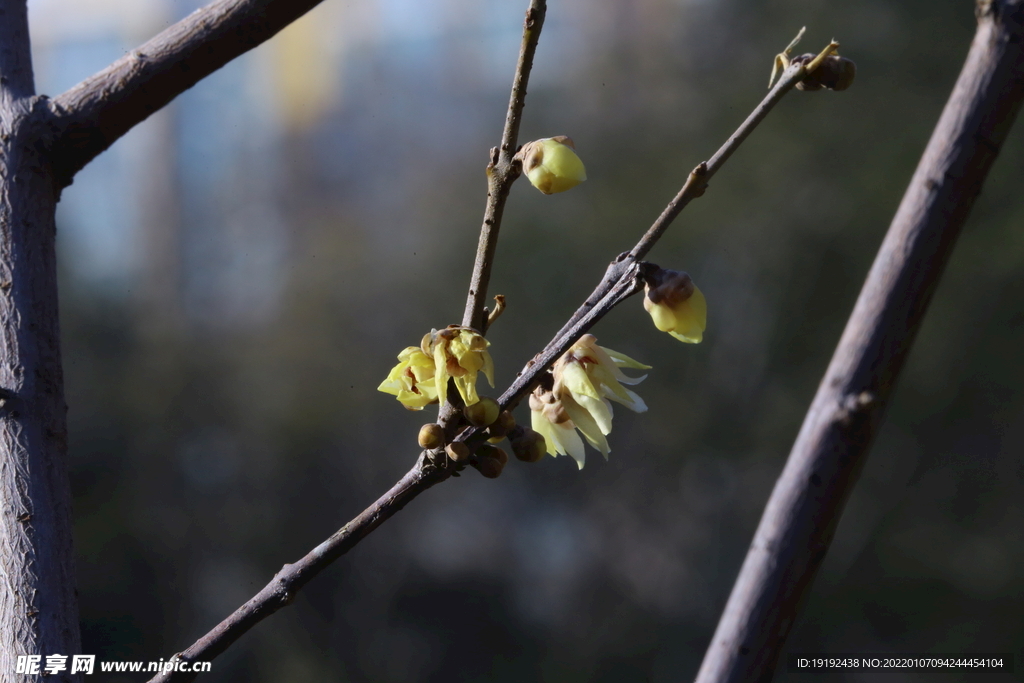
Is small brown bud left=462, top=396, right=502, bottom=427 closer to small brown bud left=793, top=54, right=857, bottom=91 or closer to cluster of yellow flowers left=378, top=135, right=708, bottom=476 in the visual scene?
cluster of yellow flowers left=378, top=135, right=708, bottom=476

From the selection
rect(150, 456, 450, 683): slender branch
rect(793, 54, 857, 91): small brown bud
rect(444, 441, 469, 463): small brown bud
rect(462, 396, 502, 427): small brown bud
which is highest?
rect(793, 54, 857, 91): small brown bud

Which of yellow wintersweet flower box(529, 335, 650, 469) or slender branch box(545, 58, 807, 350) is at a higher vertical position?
slender branch box(545, 58, 807, 350)

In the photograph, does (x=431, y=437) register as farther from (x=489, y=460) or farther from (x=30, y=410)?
(x=30, y=410)

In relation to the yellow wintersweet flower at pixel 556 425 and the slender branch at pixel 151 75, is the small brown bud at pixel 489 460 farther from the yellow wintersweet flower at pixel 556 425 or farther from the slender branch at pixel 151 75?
the slender branch at pixel 151 75

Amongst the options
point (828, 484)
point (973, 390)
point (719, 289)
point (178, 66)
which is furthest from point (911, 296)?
point (973, 390)

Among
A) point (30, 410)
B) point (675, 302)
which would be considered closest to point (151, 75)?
point (30, 410)

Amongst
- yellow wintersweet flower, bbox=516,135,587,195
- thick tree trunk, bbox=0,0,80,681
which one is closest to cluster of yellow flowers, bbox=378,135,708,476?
yellow wintersweet flower, bbox=516,135,587,195

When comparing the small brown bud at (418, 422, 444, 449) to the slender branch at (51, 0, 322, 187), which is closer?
the small brown bud at (418, 422, 444, 449)
